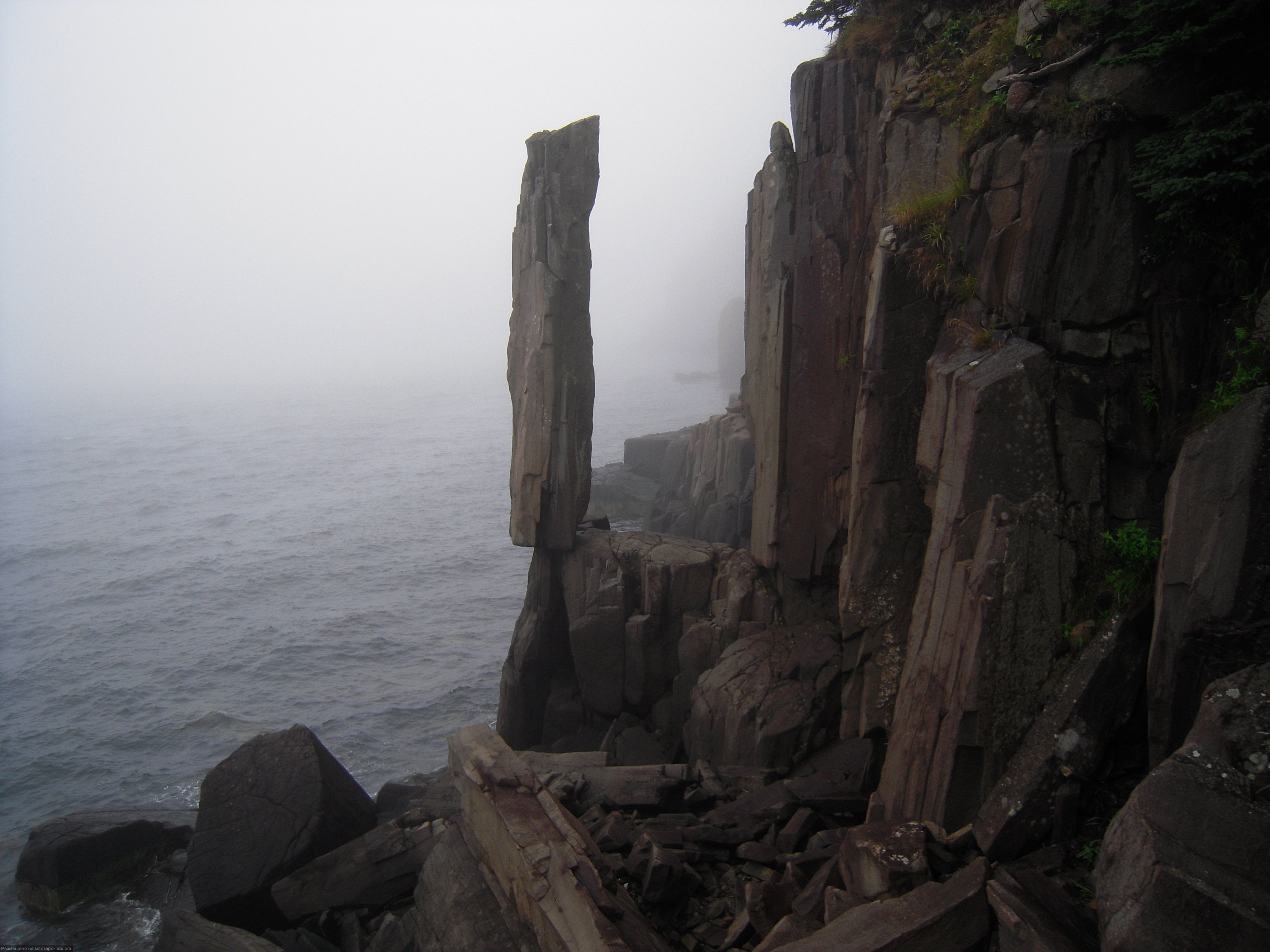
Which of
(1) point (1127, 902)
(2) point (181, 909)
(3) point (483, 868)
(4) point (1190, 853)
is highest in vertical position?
(4) point (1190, 853)

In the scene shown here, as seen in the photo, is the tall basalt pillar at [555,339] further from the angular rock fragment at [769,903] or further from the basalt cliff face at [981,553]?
the angular rock fragment at [769,903]

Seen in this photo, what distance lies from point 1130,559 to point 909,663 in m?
2.16

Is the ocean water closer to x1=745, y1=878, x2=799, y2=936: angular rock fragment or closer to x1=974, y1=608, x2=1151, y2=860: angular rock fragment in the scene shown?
x1=745, y1=878, x2=799, y2=936: angular rock fragment

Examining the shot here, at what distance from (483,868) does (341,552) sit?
1094 inches

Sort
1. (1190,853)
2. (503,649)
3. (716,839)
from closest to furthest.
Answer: (1190,853), (716,839), (503,649)

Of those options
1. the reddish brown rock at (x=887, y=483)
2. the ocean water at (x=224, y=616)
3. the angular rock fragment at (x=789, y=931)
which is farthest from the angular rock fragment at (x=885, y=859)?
the ocean water at (x=224, y=616)

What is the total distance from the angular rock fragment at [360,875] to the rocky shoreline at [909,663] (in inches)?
1.4

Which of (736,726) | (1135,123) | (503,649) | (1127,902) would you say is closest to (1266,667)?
(1127,902)

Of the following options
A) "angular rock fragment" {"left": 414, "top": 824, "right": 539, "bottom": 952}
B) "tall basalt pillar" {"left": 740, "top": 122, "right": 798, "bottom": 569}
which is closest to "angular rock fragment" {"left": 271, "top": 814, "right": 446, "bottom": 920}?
"angular rock fragment" {"left": 414, "top": 824, "right": 539, "bottom": 952}

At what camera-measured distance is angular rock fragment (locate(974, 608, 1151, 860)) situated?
5.68 meters

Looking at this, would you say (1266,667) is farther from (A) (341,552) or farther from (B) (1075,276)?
(A) (341,552)

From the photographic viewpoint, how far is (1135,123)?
21.1 ft

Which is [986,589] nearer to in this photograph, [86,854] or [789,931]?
[789,931]

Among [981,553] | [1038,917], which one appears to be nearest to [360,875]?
[1038,917]
